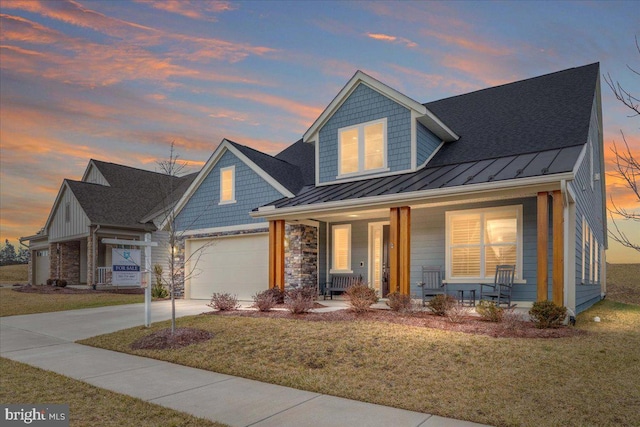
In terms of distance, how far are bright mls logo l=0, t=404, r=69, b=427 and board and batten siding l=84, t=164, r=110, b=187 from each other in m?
23.1

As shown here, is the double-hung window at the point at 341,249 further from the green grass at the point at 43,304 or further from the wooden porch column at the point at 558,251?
the green grass at the point at 43,304

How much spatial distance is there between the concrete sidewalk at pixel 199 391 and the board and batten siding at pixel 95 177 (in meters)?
18.2

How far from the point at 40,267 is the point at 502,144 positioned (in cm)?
2962

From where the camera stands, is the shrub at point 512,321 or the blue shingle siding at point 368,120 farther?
the blue shingle siding at point 368,120

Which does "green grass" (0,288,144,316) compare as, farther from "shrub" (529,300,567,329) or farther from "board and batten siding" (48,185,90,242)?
"shrub" (529,300,567,329)

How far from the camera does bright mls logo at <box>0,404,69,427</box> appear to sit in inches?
174

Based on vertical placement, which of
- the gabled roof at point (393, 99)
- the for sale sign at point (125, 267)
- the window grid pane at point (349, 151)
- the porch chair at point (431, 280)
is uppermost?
the gabled roof at point (393, 99)

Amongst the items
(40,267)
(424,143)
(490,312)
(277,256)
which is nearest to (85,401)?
(490,312)

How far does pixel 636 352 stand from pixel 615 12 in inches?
267

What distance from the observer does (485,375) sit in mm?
5488

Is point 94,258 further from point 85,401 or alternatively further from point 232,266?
point 85,401

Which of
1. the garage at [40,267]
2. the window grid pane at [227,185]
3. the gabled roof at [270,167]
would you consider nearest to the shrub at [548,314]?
the gabled roof at [270,167]

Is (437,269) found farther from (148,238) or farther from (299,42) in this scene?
(299,42)

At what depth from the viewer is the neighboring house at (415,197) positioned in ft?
34.1
